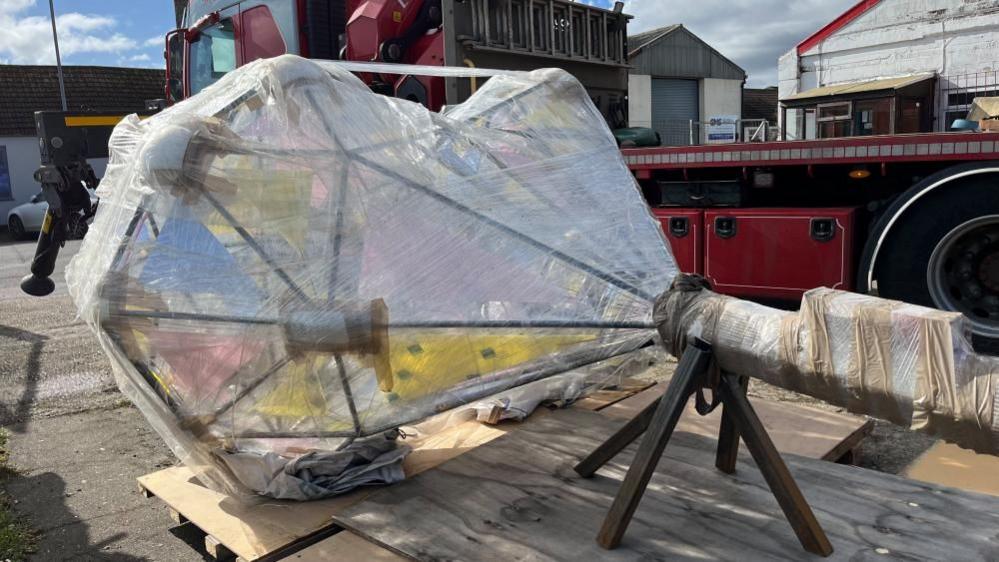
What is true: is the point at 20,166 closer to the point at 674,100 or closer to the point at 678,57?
the point at 674,100

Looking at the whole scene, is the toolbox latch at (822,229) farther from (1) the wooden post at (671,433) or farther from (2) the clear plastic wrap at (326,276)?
(1) the wooden post at (671,433)

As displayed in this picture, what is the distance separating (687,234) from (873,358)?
4.25 meters

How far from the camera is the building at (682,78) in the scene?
27.8 m

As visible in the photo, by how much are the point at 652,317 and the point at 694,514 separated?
766mm

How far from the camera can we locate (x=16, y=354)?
6984 mm

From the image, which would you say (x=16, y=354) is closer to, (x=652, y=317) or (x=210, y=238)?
(x=210, y=238)

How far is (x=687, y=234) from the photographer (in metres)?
→ 6.48

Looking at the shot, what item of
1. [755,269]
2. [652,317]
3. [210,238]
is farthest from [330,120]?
[755,269]

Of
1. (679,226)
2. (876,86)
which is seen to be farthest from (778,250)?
(876,86)

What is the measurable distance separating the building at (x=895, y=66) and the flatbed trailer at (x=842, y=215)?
6.18 meters

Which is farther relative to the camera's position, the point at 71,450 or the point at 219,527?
the point at 71,450

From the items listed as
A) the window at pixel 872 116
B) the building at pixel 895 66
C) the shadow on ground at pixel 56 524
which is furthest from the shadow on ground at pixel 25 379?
the window at pixel 872 116

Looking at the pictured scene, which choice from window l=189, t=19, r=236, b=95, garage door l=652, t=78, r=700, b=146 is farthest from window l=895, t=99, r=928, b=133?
garage door l=652, t=78, r=700, b=146

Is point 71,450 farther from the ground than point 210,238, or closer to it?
closer to it
